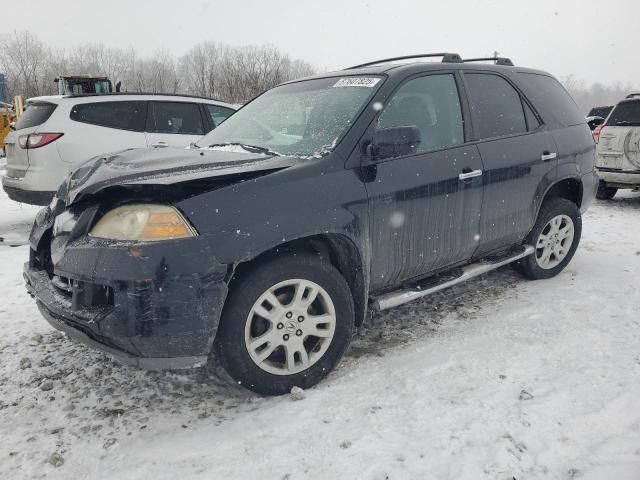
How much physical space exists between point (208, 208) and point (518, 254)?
8.80 feet

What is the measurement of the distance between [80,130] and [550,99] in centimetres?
546

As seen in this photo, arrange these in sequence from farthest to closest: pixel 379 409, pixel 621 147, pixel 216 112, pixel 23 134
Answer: pixel 621 147 → pixel 216 112 → pixel 23 134 → pixel 379 409

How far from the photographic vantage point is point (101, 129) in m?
6.41

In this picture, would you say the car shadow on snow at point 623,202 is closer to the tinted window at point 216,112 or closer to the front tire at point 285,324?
the tinted window at point 216,112

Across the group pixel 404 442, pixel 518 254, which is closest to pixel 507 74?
pixel 518 254

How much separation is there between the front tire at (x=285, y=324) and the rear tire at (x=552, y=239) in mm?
2179

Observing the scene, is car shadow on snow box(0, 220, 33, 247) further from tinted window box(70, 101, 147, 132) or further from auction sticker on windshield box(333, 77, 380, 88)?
auction sticker on windshield box(333, 77, 380, 88)

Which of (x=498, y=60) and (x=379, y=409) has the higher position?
(x=498, y=60)

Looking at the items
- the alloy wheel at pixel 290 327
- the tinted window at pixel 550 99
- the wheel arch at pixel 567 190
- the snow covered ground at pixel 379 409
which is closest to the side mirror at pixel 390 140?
the alloy wheel at pixel 290 327

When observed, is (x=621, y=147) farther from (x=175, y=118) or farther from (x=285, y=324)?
(x=285, y=324)

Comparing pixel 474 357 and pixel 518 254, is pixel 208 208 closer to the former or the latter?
pixel 474 357

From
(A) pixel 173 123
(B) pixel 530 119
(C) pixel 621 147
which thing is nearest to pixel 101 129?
(A) pixel 173 123

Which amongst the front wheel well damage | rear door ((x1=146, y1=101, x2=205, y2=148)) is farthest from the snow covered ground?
rear door ((x1=146, y1=101, x2=205, y2=148))

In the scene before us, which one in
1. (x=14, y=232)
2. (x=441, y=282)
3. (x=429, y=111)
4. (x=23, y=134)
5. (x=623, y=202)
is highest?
(x=429, y=111)
